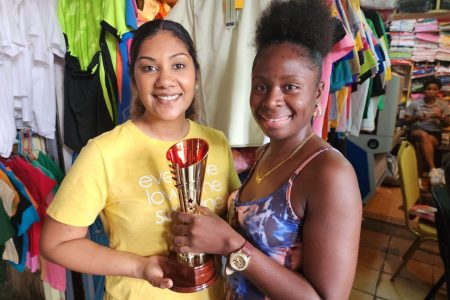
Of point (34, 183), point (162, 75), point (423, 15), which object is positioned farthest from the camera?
point (423, 15)

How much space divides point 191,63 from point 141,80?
0.56ft

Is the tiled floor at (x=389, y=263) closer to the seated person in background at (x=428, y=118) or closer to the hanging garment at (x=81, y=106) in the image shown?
the seated person in background at (x=428, y=118)

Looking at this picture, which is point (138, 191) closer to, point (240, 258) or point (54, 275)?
point (240, 258)

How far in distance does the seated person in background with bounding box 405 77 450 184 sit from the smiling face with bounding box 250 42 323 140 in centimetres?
452

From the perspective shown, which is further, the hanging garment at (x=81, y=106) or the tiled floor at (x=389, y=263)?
the tiled floor at (x=389, y=263)

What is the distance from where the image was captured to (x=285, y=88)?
78cm

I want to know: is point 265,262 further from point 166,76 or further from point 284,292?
point 166,76

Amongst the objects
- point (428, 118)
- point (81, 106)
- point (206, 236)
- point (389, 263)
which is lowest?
point (389, 263)

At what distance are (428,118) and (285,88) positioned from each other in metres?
4.75

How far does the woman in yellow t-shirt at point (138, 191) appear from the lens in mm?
783

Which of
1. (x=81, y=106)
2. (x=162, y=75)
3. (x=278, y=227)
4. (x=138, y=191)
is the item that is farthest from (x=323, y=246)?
(x=81, y=106)

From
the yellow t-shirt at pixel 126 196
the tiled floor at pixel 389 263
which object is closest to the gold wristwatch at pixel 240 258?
the yellow t-shirt at pixel 126 196

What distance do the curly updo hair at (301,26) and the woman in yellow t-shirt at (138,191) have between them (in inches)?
10.2

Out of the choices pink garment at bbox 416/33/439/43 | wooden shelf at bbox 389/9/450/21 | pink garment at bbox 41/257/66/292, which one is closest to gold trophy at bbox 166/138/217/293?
pink garment at bbox 41/257/66/292
